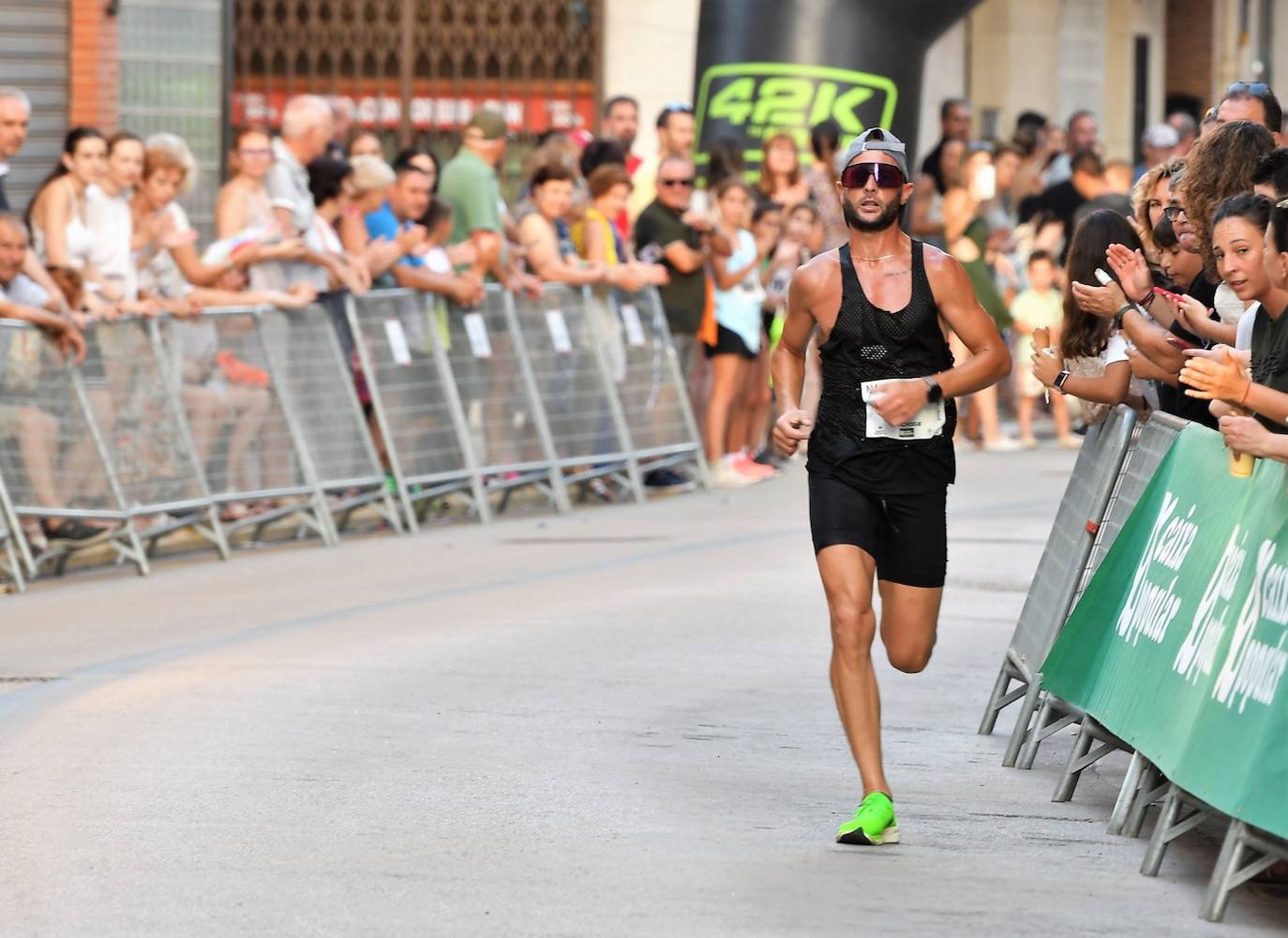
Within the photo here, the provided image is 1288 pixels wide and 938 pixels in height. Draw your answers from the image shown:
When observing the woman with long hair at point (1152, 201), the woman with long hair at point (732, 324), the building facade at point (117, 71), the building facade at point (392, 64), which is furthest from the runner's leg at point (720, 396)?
the woman with long hair at point (1152, 201)

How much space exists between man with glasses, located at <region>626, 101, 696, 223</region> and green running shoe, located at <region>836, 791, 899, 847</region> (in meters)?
11.3

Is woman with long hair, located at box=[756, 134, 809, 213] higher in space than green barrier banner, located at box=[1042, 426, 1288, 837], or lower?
higher

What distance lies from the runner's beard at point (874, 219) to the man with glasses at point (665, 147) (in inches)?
411

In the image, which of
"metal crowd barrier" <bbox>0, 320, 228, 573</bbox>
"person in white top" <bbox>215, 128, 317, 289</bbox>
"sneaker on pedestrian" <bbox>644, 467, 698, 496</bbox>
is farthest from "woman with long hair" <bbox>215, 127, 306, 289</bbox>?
"sneaker on pedestrian" <bbox>644, 467, 698, 496</bbox>

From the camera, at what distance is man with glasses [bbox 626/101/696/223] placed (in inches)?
722

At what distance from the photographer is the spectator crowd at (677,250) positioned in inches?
318

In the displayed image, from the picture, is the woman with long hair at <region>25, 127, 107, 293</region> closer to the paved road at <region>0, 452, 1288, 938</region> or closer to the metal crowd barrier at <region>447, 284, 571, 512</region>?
the paved road at <region>0, 452, 1288, 938</region>

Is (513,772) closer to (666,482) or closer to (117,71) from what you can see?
(666,482)

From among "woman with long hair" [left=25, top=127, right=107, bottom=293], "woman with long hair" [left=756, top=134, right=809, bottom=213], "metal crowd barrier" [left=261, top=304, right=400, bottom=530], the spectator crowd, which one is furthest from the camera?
"woman with long hair" [left=756, top=134, right=809, bottom=213]

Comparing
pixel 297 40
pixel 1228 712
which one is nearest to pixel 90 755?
pixel 1228 712

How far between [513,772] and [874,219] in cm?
202

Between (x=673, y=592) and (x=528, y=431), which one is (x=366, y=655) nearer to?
(x=673, y=592)

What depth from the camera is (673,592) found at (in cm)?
1248

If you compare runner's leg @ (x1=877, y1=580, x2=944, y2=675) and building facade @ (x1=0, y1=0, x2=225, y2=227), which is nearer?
runner's leg @ (x1=877, y1=580, x2=944, y2=675)
